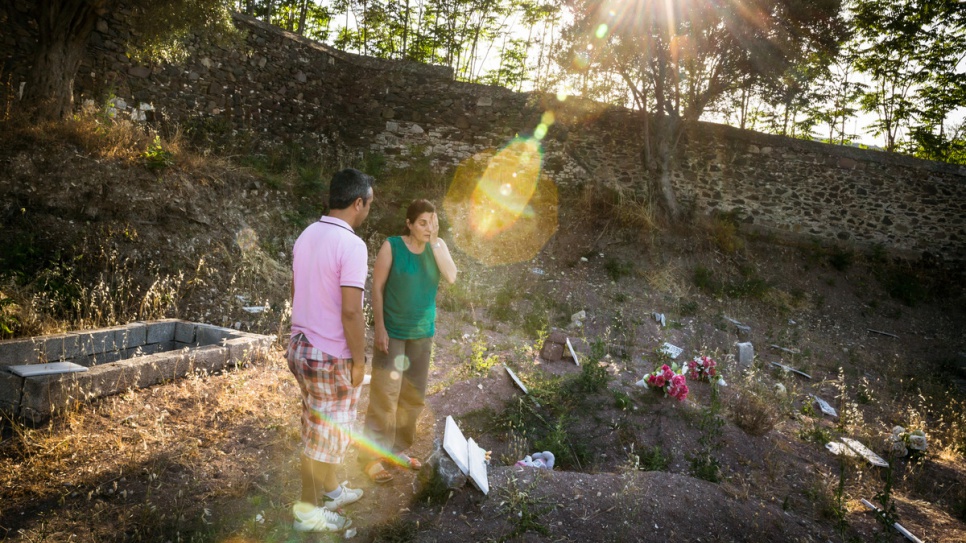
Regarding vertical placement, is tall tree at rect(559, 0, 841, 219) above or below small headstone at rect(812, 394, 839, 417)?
above

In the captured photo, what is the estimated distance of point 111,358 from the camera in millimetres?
4812

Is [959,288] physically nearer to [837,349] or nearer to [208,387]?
[837,349]

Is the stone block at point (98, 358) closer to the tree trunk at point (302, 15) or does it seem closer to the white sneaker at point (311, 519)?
the white sneaker at point (311, 519)

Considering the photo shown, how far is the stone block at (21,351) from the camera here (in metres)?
4.07

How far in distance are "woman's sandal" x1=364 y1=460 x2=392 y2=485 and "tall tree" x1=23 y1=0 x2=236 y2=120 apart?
7141 millimetres

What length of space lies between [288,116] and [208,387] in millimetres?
7865

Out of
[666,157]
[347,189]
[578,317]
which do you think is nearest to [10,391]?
[347,189]

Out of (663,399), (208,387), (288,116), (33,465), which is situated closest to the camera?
(33,465)

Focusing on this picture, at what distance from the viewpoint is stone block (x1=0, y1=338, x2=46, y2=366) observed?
4074 mm

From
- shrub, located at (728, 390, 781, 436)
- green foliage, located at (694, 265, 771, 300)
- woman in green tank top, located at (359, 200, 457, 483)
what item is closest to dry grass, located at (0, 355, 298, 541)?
woman in green tank top, located at (359, 200, 457, 483)

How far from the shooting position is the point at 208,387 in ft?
14.8

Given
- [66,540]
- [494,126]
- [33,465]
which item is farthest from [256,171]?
[66,540]

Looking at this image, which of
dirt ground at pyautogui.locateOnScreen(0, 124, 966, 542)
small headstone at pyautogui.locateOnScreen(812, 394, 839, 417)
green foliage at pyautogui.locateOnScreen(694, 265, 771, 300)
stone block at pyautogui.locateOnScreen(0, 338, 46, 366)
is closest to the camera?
dirt ground at pyautogui.locateOnScreen(0, 124, 966, 542)

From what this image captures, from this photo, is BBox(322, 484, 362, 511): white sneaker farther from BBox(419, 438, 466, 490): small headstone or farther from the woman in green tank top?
BBox(419, 438, 466, 490): small headstone
